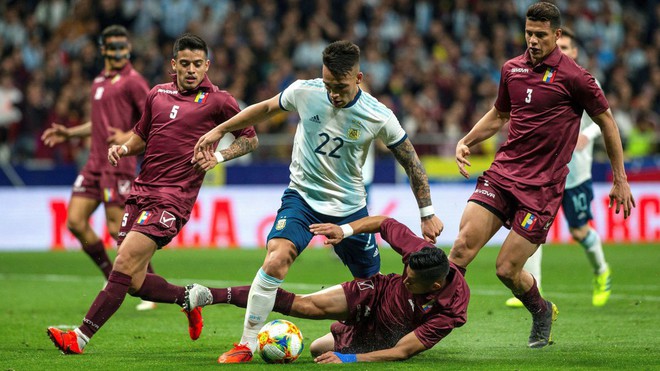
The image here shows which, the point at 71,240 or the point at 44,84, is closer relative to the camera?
the point at 71,240

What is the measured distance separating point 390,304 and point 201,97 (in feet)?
7.78

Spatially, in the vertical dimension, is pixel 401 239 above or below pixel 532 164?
below

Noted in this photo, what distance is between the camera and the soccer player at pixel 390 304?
712cm

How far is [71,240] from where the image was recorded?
1789 centimetres

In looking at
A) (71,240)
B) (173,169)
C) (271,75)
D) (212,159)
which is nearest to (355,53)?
(212,159)

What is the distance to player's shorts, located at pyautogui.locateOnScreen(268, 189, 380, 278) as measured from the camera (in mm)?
7547

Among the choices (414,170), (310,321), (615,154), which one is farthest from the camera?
(310,321)

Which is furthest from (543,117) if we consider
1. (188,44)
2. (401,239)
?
(188,44)

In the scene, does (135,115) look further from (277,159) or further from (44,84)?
(44,84)

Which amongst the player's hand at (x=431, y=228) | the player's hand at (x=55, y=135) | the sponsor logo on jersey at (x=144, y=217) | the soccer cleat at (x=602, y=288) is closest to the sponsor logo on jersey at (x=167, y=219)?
the sponsor logo on jersey at (x=144, y=217)

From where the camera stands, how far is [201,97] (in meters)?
8.48

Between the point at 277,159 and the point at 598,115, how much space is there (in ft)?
43.2

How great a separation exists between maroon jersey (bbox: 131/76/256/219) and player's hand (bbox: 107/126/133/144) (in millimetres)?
1102

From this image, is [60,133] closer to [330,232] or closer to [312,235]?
[312,235]
